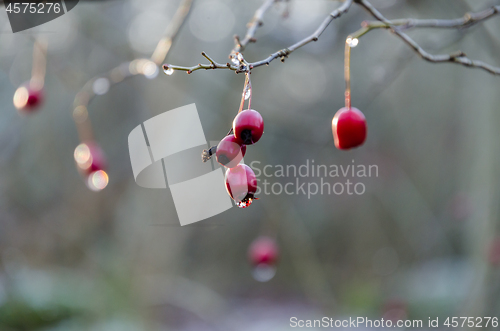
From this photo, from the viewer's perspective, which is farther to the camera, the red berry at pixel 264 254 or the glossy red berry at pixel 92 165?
the red berry at pixel 264 254

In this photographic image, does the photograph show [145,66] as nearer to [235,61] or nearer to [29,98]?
[235,61]

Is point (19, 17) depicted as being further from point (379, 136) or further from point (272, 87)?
point (379, 136)

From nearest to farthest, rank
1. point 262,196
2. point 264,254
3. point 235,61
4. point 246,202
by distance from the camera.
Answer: point 235,61, point 246,202, point 264,254, point 262,196

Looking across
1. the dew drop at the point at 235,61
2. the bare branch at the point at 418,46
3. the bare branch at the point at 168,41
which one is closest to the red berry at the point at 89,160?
the bare branch at the point at 168,41

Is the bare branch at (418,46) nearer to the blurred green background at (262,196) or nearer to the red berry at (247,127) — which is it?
the red berry at (247,127)

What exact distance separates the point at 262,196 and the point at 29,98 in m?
4.04

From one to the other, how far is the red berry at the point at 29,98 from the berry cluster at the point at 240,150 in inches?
69.5

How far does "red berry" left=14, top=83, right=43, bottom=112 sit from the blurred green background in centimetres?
30

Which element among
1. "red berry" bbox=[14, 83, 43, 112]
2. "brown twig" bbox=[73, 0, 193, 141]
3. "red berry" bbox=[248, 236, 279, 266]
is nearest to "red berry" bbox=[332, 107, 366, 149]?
"brown twig" bbox=[73, 0, 193, 141]

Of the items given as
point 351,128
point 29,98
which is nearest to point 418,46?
point 351,128

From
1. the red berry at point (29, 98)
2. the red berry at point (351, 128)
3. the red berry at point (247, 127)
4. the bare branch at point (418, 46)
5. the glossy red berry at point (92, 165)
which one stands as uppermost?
the red berry at point (29, 98)

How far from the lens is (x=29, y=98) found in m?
2.04

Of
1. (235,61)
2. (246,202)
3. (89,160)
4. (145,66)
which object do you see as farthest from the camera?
(89,160)

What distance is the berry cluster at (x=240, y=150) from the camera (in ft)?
2.73
